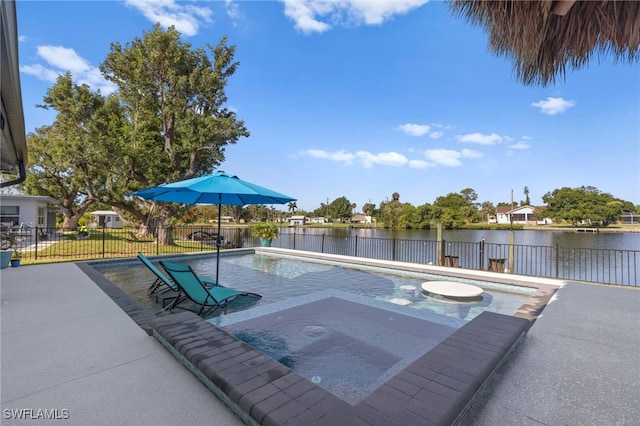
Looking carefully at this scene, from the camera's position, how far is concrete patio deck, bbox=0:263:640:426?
1737 mm

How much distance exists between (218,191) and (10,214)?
1956 centimetres

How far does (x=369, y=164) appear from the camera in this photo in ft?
93.1

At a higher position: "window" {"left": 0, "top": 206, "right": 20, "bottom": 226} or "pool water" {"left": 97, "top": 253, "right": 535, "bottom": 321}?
"window" {"left": 0, "top": 206, "right": 20, "bottom": 226}

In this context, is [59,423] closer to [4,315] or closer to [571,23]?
[4,315]

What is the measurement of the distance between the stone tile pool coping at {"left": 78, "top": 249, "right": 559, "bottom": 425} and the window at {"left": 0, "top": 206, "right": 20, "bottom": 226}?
787 inches

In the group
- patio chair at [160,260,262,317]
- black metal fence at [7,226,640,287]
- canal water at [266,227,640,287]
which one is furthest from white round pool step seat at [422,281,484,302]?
patio chair at [160,260,262,317]

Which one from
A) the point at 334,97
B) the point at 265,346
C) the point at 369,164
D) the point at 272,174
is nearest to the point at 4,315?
the point at 265,346

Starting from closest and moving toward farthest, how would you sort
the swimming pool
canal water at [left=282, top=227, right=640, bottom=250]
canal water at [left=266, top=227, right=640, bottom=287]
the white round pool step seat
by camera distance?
1. the swimming pool
2. the white round pool step seat
3. canal water at [left=266, top=227, right=640, bottom=287]
4. canal water at [left=282, top=227, right=640, bottom=250]

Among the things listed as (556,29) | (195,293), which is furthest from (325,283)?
(556,29)

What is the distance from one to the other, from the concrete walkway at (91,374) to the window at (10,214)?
17.5 meters

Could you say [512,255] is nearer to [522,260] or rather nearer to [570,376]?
[522,260]

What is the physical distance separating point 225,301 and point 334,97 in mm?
14438

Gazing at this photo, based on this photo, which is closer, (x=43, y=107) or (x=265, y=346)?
(x=265, y=346)

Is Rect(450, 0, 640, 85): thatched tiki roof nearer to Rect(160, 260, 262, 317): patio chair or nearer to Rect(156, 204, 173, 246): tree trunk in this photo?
Rect(160, 260, 262, 317): patio chair
